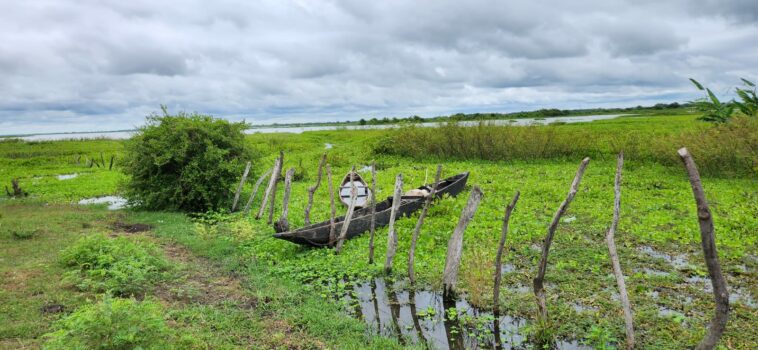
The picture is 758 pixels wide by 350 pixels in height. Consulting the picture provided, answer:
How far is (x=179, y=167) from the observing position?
13898mm

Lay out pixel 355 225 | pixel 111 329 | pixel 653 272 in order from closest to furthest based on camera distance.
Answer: pixel 111 329
pixel 653 272
pixel 355 225

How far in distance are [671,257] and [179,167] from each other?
41.8 ft

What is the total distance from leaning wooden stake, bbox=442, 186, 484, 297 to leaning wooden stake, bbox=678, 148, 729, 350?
3.12 metres

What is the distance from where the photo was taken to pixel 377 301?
270 inches

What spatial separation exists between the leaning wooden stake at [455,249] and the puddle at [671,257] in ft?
12.0

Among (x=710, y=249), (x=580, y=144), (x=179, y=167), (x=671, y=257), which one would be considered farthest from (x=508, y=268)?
(x=580, y=144)

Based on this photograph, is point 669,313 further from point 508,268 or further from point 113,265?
point 113,265

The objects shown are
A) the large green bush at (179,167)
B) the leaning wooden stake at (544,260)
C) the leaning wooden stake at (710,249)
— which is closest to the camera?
the leaning wooden stake at (710,249)

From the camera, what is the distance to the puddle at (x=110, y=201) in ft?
48.5

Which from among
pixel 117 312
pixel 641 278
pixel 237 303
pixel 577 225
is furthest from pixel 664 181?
pixel 117 312

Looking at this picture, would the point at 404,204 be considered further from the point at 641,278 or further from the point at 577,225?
the point at 641,278

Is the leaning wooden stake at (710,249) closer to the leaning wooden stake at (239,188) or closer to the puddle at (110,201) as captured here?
the leaning wooden stake at (239,188)

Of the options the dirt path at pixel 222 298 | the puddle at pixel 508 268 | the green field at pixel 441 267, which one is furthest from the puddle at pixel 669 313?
the dirt path at pixel 222 298

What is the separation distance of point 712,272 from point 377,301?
4.28 meters
